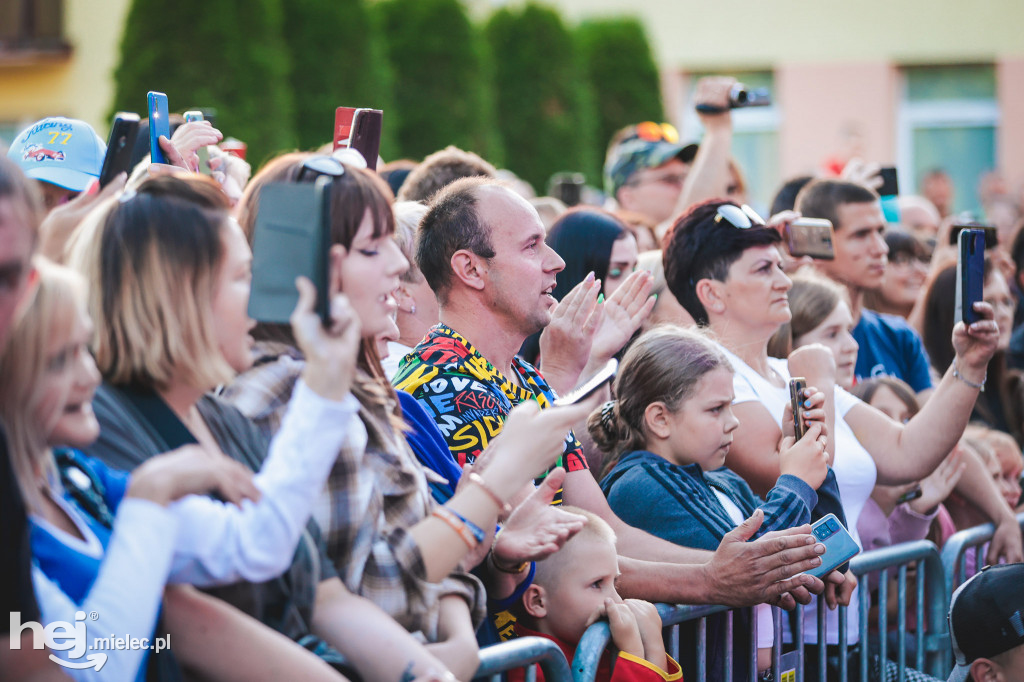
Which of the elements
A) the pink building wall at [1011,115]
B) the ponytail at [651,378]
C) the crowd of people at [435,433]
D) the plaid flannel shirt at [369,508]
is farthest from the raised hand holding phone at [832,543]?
the pink building wall at [1011,115]

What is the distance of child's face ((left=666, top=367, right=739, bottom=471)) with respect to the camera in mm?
3318

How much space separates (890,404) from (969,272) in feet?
2.27

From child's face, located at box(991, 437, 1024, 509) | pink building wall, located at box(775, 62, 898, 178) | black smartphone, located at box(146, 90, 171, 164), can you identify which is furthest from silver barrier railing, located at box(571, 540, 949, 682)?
pink building wall, located at box(775, 62, 898, 178)

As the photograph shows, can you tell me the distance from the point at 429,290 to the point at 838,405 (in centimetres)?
149

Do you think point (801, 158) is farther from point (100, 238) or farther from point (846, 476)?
point (100, 238)

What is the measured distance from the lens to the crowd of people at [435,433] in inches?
71.7

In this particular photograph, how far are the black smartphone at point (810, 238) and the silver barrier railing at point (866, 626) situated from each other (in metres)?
1.29

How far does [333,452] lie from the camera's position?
6.35 ft

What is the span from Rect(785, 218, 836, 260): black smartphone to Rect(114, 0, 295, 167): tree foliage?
7717 mm

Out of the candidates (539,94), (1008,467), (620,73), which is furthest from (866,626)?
(620,73)

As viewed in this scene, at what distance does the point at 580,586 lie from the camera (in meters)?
2.85

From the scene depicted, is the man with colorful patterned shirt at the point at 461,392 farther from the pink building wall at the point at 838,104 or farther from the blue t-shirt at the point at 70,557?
the pink building wall at the point at 838,104

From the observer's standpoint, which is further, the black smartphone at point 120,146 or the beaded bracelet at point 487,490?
the black smartphone at point 120,146

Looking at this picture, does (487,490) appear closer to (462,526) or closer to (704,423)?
(462,526)
